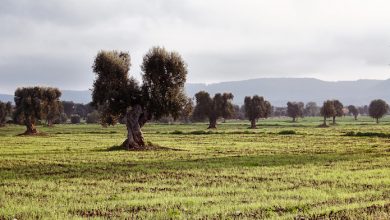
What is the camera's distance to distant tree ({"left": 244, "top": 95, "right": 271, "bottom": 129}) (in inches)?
6929

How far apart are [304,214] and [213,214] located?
317cm

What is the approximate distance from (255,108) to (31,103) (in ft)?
251

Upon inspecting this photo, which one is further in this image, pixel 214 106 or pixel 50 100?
pixel 214 106

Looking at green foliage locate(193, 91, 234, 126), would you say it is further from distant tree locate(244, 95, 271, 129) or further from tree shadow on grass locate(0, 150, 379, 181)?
tree shadow on grass locate(0, 150, 379, 181)

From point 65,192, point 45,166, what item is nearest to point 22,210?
point 65,192

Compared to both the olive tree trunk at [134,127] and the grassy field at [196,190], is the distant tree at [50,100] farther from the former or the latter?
the grassy field at [196,190]

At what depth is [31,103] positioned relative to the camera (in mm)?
128375

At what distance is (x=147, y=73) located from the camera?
Result: 215 ft

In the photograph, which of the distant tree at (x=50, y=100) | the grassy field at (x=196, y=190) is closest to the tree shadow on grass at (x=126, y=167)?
the grassy field at (x=196, y=190)

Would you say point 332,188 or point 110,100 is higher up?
point 110,100

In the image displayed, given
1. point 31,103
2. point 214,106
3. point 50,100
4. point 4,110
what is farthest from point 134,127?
point 4,110

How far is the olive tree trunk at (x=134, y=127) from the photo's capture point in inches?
2427

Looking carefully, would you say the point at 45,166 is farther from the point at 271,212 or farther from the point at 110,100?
the point at 110,100

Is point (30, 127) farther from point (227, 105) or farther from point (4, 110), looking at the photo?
point (4, 110)
